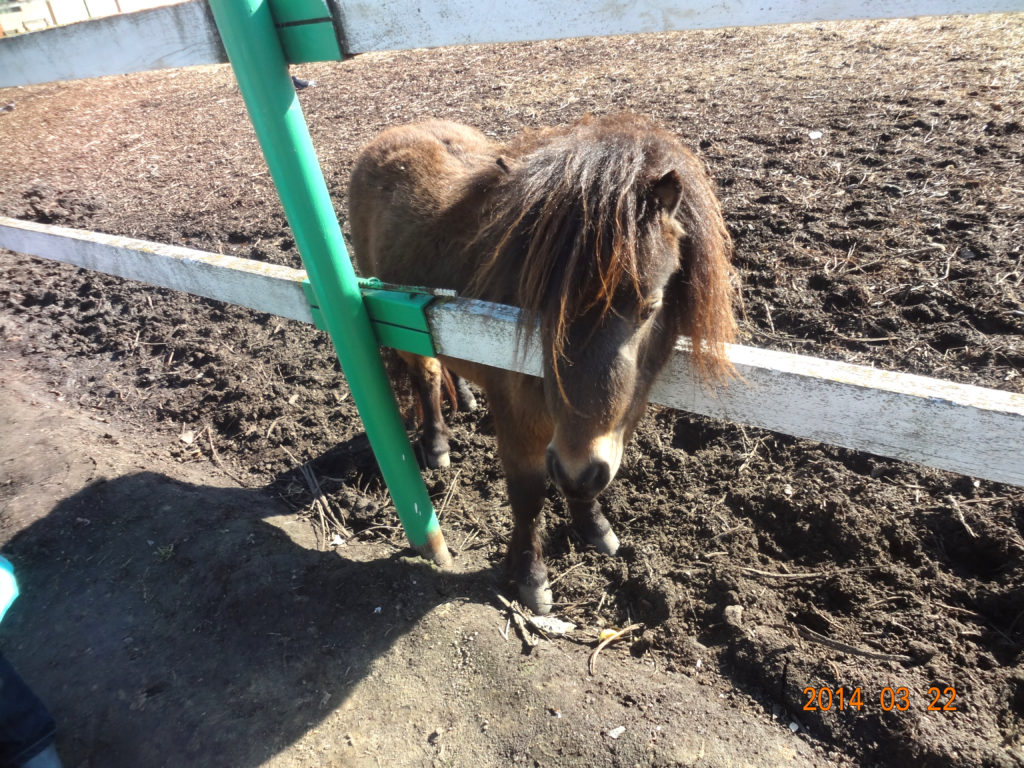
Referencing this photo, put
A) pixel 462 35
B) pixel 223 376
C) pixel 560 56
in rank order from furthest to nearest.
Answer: pixel 560 56, pixel 223 376, pixel 462 35

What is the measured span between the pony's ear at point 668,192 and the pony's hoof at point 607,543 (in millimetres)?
1855

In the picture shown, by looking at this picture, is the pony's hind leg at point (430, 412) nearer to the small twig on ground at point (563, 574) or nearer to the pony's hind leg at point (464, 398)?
→ the pony's hind leg at point (464, 398)

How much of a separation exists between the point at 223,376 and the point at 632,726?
3.65 m

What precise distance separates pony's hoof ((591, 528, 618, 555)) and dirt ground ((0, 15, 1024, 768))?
9 cm

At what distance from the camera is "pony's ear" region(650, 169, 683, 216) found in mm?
1750

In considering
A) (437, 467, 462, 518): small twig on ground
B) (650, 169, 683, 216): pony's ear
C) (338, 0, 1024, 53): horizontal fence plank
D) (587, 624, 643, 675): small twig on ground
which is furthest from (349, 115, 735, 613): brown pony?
(437, 467, 462, 518): small twig on ground

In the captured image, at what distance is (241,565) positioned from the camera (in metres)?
2.76

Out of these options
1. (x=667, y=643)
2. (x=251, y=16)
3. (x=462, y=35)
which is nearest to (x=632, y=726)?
(x=667, y=643)

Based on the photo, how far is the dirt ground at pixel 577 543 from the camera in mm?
2213

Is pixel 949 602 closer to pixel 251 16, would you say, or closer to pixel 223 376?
pixel 251 16

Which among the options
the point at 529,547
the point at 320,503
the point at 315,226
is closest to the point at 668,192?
the point at 315,226

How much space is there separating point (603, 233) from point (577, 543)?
1.97 m

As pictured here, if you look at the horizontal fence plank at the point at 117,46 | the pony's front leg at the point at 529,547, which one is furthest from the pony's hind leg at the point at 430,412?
the horizontal fence plank at the point at 117,46

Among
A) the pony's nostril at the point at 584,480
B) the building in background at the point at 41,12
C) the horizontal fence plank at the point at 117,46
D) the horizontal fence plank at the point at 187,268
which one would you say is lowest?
the pony's nostril at the point at 584,480
